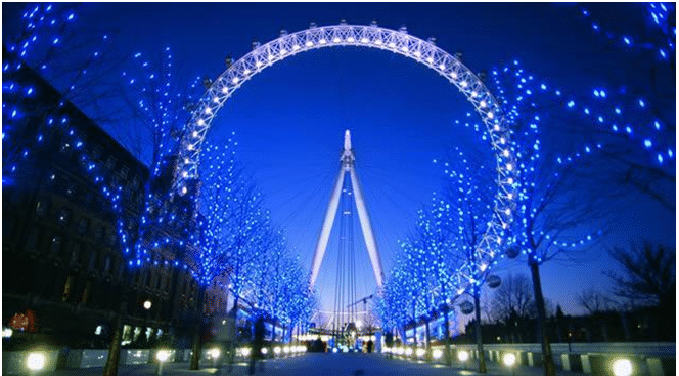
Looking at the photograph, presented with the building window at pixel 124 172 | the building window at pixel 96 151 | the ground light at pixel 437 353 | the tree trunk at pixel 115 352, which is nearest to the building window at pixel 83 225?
the building window at pixel 96 151

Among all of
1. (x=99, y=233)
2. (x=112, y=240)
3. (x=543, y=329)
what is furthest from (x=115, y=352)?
(x=112, y=240)

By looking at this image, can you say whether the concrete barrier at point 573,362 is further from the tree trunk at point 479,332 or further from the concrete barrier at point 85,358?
the concrete barrier at point 85,358

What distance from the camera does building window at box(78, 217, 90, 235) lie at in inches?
1533

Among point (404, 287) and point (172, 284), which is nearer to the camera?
point (404, 287)

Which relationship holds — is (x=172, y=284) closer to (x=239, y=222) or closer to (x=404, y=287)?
(x=404, y=287)

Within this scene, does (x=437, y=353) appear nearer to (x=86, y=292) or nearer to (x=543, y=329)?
(x=543, y=329)

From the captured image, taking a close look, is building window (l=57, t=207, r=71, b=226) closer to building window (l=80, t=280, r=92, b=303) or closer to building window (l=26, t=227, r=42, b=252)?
building window (l=26, t=227, r=42, b=252)

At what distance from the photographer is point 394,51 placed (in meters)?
31.3

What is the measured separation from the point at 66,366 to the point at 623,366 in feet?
66.7

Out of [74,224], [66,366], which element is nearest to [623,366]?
[66,366]

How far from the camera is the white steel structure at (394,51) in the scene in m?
28.2

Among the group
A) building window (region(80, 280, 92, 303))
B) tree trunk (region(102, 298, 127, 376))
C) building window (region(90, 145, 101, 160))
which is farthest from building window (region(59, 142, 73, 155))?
tree trunk (region(102, 298, 127, 376))

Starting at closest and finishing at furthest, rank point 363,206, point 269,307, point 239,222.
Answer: point 239,222, point 269,307, point 363,206

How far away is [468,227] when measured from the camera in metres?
27.7
